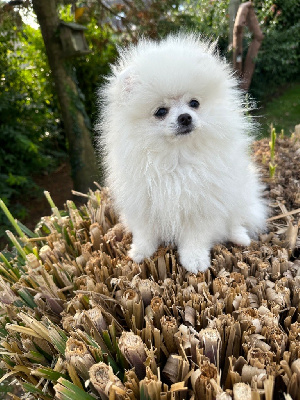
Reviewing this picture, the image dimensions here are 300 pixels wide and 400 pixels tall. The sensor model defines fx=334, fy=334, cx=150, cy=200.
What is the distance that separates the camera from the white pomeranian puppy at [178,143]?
46.6 inches

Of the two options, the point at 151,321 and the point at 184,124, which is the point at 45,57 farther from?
the point at 151,321

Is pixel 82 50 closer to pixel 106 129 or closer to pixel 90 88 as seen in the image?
pixel 90 88

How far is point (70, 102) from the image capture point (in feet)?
12.4

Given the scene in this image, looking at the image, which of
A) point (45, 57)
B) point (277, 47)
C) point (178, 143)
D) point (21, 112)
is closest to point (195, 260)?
point (178, 143)

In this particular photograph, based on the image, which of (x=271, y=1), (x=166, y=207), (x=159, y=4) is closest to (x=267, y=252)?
(x=166, y=207)

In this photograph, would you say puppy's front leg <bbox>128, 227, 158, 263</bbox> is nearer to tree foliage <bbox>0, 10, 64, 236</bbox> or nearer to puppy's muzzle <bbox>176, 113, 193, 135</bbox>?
puppy's muzzle <bbox>176, 113, 193, 135</bbox>

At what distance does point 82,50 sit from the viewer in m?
3.41

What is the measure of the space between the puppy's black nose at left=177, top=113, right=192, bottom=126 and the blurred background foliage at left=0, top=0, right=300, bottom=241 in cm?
203

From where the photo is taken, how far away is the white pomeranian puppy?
118 centimetres

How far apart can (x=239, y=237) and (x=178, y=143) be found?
21.6 inches

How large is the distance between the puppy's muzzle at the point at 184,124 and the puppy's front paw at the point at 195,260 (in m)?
0.48

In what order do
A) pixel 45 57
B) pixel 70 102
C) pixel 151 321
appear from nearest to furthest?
pixel 151 321 < pixel 70 102 < pixel 45 57

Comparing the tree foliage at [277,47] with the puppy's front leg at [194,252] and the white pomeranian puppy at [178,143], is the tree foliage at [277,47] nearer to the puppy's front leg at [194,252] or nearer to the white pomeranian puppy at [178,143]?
the white pomeranian puppy at [178,143]

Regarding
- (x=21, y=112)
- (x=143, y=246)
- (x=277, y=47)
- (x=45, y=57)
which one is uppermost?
(x=45, y=57)
